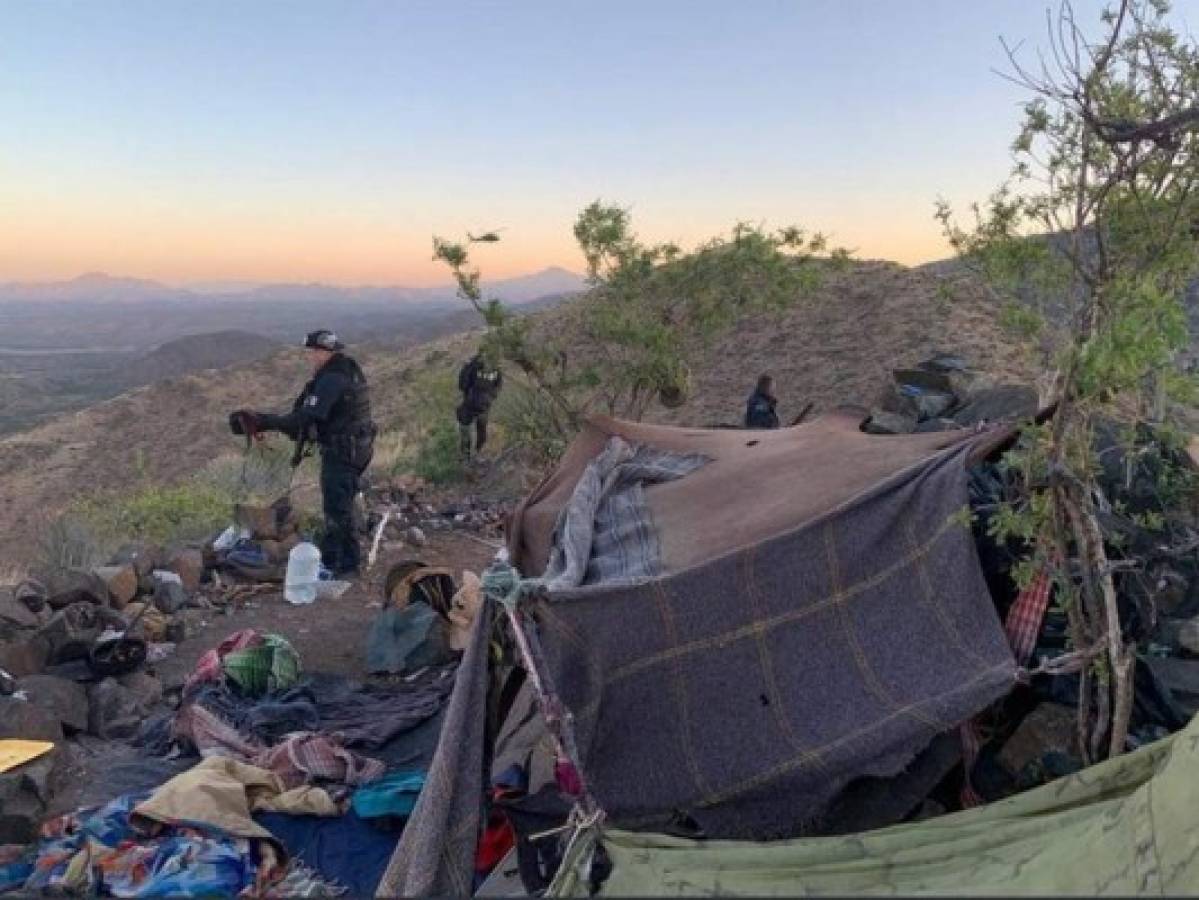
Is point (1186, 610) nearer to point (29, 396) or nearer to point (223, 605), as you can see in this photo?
point (223, 605)

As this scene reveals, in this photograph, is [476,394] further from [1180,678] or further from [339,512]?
[1180,678]

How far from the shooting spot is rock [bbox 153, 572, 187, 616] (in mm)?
7867

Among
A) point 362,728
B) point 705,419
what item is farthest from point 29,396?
point 362,728

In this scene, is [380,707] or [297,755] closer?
[297,755]

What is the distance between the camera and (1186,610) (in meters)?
4.43

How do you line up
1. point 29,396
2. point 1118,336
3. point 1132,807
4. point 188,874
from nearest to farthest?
1. point 1132,807
2. point 1118,336
3. point 188,874
4. point 29,396

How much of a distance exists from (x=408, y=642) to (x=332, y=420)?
2.04 meters

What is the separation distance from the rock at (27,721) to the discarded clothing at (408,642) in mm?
1812

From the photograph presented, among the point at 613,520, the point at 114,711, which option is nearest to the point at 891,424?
the point at 613,520

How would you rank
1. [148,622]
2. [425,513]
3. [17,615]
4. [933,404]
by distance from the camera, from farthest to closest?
[425,513] < [933,404] < [148,622] < [17,615]

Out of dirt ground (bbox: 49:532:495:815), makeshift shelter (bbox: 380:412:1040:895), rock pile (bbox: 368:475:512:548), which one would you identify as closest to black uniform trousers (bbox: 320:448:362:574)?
dirt ground (bbox: 49:532:495:815)

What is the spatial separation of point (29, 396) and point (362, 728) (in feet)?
223

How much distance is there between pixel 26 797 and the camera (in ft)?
16.3

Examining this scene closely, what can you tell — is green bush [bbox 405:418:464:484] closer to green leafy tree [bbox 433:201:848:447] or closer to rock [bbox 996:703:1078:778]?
green leafy tree [bbox 433:201:848:447]
